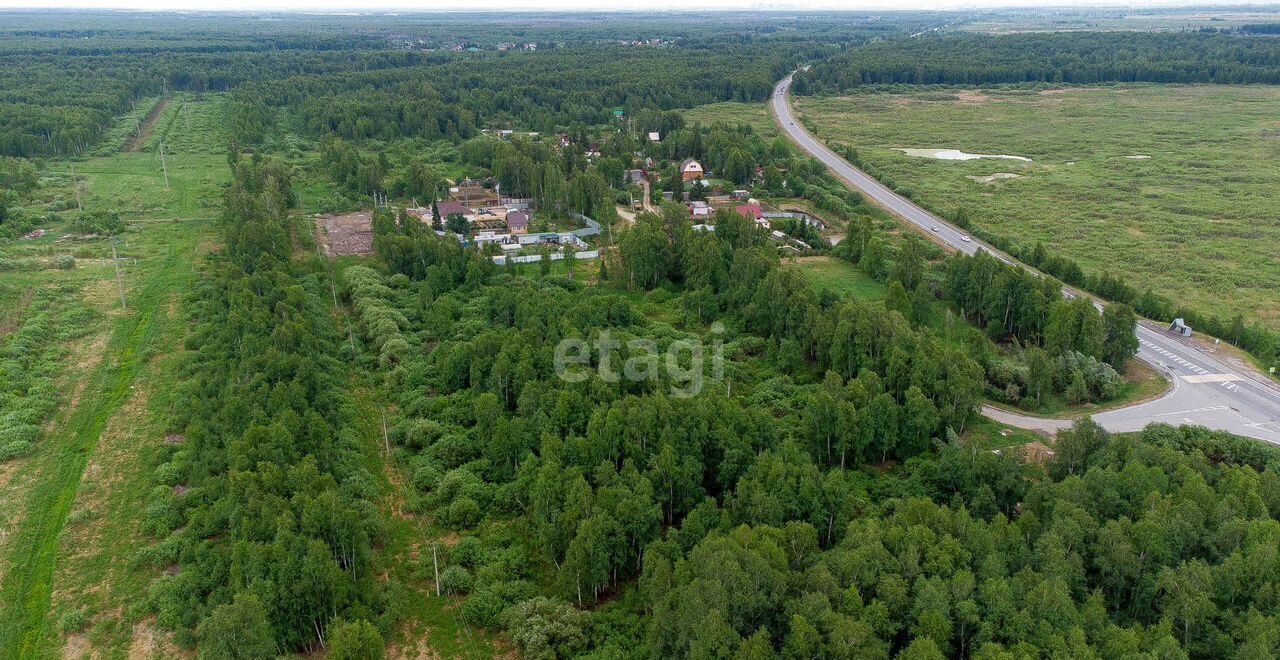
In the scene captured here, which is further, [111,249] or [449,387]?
[111,249]

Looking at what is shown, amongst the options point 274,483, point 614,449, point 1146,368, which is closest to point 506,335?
point 614,449

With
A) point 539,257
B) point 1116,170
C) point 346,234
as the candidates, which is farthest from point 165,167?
point 1116,170

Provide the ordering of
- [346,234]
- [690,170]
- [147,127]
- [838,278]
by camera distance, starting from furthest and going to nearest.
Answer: [147,127], [690,170], [346,234], [838,278]

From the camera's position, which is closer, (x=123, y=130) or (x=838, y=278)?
(x=838, y=278)

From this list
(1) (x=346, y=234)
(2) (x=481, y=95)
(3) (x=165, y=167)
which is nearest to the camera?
(1) (x=346, y=234)

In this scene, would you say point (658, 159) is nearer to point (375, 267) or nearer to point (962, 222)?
point (962, 222)

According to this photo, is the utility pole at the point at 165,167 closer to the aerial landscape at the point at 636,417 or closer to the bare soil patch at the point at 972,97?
the aerial landscape at the point at 636,417

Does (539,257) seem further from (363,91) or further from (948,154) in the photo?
(363,91)
